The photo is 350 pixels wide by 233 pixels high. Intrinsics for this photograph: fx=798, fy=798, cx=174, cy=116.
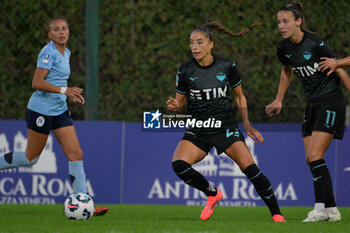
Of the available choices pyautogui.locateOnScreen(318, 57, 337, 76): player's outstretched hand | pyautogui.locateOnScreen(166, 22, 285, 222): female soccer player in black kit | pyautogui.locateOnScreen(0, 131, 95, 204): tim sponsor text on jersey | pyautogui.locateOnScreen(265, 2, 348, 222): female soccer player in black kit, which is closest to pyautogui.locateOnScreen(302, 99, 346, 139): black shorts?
pyautogui.locateOnScreen(265, 2, 348, 222): female soccer player in black kit

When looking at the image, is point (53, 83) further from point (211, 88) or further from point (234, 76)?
point (234, 76)

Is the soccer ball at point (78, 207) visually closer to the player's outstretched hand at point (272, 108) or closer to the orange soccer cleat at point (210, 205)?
the orange soccer cleat at point (210, 205)

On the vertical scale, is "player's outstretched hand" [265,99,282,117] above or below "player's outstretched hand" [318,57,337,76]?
below

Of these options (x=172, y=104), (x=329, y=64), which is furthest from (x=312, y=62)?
(x=172, y=104)

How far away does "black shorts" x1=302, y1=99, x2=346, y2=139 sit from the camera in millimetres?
7891

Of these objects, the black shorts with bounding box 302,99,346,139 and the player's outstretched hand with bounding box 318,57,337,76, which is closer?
the player's outstretched hand with bounding box 318,57,337,76

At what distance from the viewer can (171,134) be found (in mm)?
10523

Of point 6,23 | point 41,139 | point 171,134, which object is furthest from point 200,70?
point 6,23

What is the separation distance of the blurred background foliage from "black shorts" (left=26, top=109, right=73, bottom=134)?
110 inches

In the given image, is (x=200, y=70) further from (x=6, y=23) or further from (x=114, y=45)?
(x=6, y=23)

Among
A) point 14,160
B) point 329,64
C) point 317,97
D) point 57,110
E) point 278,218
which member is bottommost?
point 278,218

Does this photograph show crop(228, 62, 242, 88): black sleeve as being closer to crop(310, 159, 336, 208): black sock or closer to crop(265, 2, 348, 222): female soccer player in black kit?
crop(265, 2, 348, 222): female soccer player in black kit

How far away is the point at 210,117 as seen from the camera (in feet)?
25.7

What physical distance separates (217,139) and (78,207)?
151 centimetres
